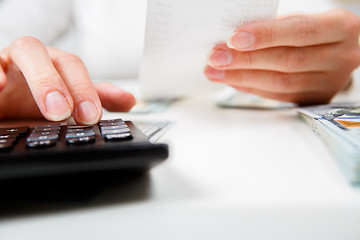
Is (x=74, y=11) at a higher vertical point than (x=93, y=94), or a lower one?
higher

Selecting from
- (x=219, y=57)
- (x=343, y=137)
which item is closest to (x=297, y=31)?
(x=219, y=57)

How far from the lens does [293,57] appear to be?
0.50 meters

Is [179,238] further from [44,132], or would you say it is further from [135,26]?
[135,26]

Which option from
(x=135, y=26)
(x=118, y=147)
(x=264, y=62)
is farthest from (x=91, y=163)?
(x=135, y=26)

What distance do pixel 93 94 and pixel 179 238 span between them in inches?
9.3

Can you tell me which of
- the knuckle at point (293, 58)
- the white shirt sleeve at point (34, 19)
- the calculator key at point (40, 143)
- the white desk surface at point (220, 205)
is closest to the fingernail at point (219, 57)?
the knuckle at point (293, 58)

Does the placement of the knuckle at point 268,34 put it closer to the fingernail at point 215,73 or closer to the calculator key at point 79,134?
the fingernail at point 215,73

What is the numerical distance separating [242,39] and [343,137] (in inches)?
9.1

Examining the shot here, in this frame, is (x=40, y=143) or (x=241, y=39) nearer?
(x=40, y=143)

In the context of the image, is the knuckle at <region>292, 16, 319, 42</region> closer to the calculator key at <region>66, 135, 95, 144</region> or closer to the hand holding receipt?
the hand holding receipt

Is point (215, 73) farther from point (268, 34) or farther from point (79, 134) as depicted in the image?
point (79, 134)

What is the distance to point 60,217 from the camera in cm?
20

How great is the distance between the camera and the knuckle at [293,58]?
502mm

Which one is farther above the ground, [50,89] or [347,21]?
[347,21]
